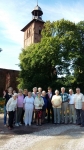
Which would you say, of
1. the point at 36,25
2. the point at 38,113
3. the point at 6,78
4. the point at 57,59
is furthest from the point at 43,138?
the point at 36,25

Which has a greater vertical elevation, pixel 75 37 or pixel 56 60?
pixel 75 37

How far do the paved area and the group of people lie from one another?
1.85 ft

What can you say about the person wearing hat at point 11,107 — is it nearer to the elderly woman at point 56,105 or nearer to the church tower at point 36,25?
the elderly woman at point 56,105

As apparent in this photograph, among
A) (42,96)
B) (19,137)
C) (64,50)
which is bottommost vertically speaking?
(19,137)

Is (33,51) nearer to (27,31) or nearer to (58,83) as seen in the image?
(58,83)

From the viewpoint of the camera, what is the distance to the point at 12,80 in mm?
37656

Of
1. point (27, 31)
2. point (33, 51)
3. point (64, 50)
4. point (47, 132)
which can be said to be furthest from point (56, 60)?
point (27, 31)

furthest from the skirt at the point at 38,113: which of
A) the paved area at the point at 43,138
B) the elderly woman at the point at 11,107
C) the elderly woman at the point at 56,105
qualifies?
the elderly woman at the point at 11,107

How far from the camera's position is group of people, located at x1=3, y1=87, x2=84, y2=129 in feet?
32.3

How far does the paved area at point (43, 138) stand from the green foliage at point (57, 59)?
1623 cm

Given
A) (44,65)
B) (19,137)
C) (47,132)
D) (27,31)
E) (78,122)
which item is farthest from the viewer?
(27,31)

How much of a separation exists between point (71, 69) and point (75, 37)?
12.4ft

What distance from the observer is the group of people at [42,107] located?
985 cm

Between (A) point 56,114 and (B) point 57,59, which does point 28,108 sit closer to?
(A) point 56,114
